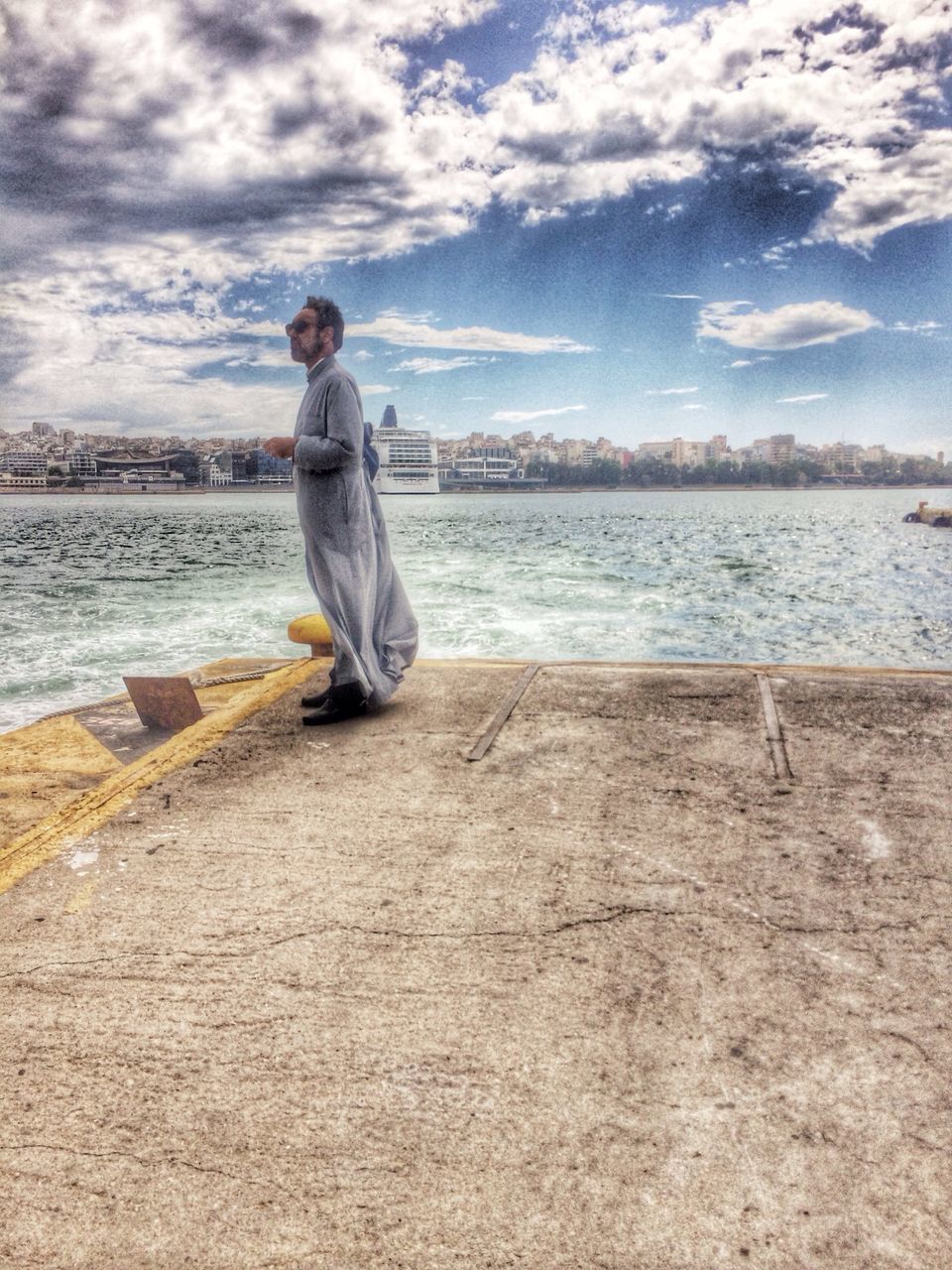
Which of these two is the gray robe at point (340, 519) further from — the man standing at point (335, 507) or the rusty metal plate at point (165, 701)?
the rusty metal plate at point (165, 701)

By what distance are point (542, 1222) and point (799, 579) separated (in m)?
25.4

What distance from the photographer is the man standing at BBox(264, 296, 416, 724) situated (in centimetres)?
374

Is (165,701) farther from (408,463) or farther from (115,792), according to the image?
(408,463)

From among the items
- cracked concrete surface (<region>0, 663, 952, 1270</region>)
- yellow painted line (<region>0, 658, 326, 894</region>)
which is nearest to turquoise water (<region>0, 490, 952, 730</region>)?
yellow painted line (<region>0, 658, 326, 894</region>)

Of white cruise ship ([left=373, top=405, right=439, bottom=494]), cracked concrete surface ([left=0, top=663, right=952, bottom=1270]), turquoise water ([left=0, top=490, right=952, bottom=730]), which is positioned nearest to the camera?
cracked concrete surface ([left=0, top=663, right=952, bottom=1270])

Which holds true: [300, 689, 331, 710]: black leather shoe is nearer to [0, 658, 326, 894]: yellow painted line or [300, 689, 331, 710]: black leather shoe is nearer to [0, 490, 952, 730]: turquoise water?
[0, 658, 326, 894]: yellow painted line

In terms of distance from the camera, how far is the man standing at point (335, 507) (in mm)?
3740

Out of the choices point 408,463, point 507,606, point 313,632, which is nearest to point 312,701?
point 313,632

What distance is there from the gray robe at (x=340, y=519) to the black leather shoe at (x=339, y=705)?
0.04 m

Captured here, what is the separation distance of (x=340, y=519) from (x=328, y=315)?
0.92m

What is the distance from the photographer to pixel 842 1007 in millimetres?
1699

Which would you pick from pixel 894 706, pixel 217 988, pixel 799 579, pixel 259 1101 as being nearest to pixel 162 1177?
pixel 259 1101

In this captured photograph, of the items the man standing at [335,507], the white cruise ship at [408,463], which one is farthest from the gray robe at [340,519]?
the white cruise ship at [408,463]

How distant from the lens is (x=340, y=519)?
3834mm
